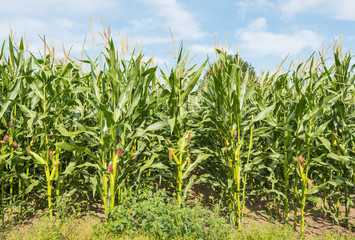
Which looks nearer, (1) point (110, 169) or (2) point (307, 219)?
(1) point (110, 169)

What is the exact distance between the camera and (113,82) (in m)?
3.36

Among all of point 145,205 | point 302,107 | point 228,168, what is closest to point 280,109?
point 302,107

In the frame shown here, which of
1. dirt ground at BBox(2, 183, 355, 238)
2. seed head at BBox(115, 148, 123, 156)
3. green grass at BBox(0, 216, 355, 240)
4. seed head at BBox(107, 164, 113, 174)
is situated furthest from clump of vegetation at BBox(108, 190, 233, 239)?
seed head at BBox(115, 148, 123, 156)

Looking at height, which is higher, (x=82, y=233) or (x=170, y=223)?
(x=170, y=223)

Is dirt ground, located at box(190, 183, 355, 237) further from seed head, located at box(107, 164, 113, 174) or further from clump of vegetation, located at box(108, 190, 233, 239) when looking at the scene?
seed head, located at box(107, 164, 113, 174)

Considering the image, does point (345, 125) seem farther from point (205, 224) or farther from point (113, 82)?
point (113, 82)

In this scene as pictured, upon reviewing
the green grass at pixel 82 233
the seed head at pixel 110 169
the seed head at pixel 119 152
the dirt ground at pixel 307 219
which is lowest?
the dirt ground at pixel 307 219

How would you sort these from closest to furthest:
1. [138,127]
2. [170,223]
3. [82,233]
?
[82,233] → [170,223] → [138,127]

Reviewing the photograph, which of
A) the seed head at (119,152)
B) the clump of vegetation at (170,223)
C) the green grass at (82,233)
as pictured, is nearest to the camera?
the green grass at (82,233)

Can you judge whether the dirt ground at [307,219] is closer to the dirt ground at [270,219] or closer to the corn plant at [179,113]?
the dirt ground at [270,219]

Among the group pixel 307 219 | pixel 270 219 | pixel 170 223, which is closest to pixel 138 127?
pixel 170 223

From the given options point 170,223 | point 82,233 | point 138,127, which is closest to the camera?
point 82,233

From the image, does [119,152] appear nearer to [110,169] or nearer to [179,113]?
[110,169]

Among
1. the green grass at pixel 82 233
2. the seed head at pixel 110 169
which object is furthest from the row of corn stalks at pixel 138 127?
the green grass at pixel 82 233
